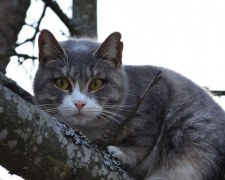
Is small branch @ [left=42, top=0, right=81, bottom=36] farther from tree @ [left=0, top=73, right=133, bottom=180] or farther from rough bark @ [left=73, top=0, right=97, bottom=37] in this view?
tree @ [left=0, top=73, right=133, bottom=180]

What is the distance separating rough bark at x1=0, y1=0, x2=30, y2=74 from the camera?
423cm

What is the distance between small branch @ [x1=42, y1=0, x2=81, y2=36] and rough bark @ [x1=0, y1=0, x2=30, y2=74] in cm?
27

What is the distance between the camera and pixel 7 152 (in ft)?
6.75

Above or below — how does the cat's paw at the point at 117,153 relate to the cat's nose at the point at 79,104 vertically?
below

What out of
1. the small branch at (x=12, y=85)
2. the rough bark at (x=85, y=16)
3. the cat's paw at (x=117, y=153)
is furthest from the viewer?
the rough bark at (x=85, y=16)

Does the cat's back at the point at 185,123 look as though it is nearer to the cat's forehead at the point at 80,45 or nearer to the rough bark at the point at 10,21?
the cat's forehead at the point at 80,45

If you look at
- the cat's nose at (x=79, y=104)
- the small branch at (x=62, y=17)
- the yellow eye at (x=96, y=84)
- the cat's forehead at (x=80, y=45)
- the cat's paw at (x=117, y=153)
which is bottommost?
the cat's paw at (x=117, y=153)

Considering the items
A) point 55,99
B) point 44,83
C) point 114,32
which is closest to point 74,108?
point 55,99

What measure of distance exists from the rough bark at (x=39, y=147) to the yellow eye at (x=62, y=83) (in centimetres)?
99

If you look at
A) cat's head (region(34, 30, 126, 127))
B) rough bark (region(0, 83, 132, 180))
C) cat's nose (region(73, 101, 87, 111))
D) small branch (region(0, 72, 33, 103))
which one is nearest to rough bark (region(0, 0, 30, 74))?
cat's head (region(34, 30, 126, 127))

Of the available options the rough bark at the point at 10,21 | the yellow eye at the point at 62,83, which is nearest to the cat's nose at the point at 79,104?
the yellow eye at the point at 62,83

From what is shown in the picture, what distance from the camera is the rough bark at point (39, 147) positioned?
204 centimetres

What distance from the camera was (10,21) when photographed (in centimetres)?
434

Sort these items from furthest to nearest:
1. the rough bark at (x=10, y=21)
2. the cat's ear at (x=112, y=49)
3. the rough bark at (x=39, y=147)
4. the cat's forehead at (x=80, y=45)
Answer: the rough bark at (x=10, y=21)
the cat's forehead at (x=80, y=45)
the cat's ear at (x=112, y=49)
the rough bark at (x=39, y=147)
